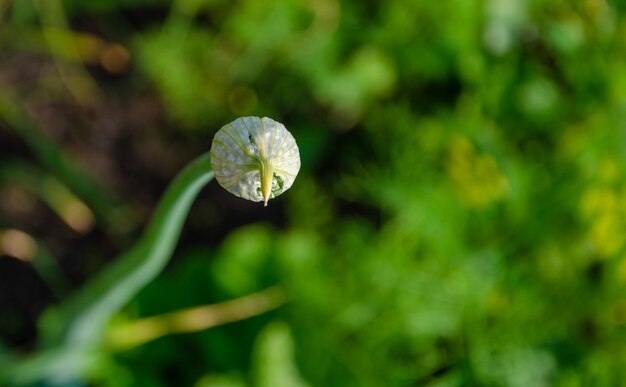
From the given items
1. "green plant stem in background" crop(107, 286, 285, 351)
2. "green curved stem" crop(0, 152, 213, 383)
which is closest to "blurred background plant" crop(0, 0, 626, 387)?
"green plant stem in background" crop(107, 286, 285, 351)

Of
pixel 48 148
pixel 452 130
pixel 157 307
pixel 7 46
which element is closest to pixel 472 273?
pixel 452 130

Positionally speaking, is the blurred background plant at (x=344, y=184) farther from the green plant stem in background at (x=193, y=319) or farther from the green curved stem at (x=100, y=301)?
A: the green curved stem at (x=100, y=301)

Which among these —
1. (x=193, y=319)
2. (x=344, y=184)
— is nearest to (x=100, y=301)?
(x=193, y=319)

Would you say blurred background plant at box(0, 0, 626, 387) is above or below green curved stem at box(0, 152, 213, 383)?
above

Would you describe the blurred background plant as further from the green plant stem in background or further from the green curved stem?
the green curved stem

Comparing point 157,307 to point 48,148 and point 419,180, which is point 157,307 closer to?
point 48,148

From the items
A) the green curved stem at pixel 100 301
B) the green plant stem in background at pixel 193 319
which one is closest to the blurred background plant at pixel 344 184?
the green plant stem in background at pixel 193 319
